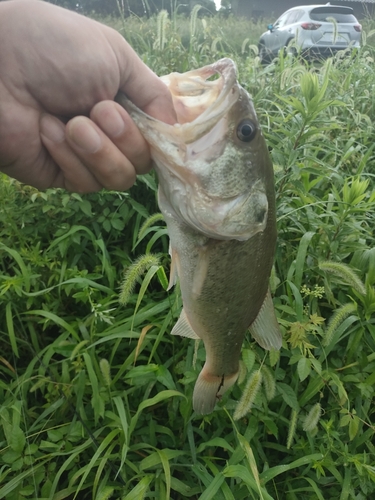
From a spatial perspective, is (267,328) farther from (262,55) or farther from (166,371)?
(262,55)

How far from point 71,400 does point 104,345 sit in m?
0.30

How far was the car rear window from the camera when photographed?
9969 mm

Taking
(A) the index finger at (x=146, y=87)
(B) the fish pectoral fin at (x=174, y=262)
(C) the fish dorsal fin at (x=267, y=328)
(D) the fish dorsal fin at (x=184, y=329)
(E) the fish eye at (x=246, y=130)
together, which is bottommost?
(D) the fish dorsal fin at (x=184, y=329)

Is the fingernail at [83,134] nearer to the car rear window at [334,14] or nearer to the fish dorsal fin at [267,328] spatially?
the fish dorsal fin at [267,328]

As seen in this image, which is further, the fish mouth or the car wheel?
the car wheel

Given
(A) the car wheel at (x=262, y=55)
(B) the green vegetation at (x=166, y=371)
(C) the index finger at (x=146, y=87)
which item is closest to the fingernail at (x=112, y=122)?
(C) the index finger at (x=146, y=87)

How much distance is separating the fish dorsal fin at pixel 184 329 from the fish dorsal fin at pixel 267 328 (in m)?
0.24

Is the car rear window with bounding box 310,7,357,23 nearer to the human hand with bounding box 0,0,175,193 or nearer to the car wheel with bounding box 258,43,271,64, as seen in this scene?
the car wheel with bounding box 258,43,271,64

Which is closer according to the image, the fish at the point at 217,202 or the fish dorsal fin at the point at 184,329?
the fish at the point at 217,202

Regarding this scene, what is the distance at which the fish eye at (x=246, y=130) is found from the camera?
118cm

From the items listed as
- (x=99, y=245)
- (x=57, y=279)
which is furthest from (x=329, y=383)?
(x=57, y=279)

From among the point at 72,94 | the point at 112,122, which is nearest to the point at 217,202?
the point at 112,122

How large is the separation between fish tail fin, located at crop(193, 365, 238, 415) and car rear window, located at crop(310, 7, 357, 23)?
1116cm

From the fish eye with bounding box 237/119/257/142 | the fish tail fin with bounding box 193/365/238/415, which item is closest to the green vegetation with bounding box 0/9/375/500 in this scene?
the fish tail fin with bounding box 193/365/238/415
